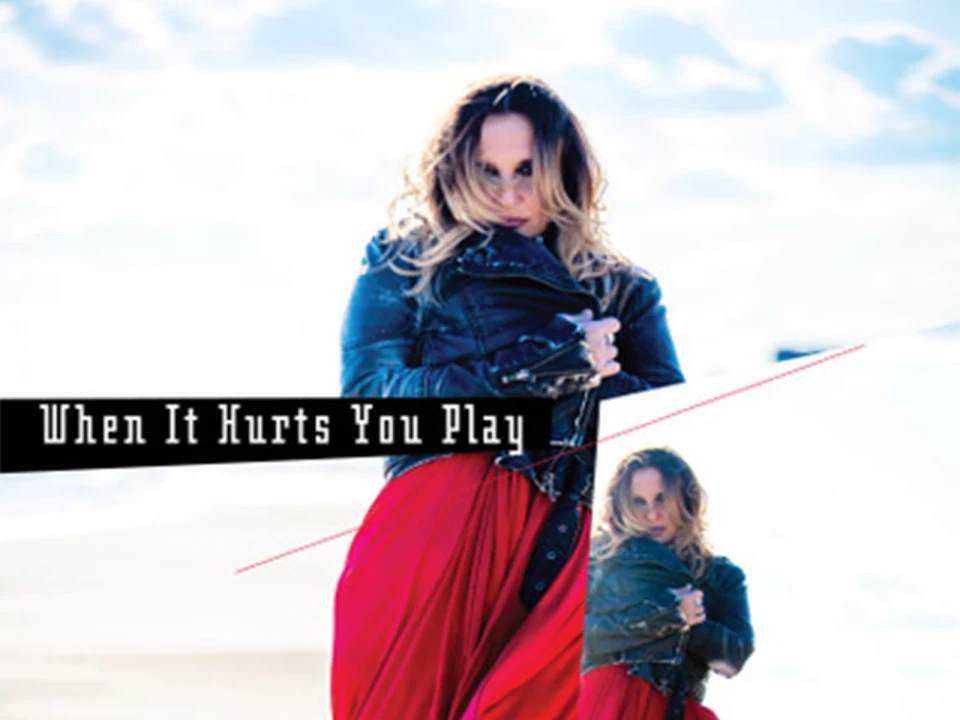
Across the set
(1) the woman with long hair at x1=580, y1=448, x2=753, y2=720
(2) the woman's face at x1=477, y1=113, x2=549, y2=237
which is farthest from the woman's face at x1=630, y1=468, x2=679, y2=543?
(2) the woman's face at x1=477, y1=113, x2=549, y2=237

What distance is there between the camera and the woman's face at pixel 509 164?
2994 millimetres

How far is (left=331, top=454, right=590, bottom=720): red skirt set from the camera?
2945mm

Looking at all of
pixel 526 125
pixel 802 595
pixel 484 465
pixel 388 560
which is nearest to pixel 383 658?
pixel 388 560

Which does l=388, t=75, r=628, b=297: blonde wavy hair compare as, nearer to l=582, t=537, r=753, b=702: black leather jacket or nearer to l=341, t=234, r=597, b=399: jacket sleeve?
l=341, t=234, r=597, b=399: jacket sleeve

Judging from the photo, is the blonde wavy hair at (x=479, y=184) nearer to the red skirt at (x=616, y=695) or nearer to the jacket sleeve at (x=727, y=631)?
the jacket sleeve at (x=727, y=631)

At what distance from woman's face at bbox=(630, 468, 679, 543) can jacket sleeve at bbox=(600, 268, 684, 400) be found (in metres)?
0.17

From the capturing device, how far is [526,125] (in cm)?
300

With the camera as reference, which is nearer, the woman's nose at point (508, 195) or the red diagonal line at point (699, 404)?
the red diagonal line at point (699, 404)

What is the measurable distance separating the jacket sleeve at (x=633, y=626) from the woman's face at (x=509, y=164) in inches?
29.6

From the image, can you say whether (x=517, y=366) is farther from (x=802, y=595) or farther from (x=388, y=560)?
(x=802, y=595)

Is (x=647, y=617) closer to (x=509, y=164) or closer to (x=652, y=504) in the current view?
(x=652, y=504)

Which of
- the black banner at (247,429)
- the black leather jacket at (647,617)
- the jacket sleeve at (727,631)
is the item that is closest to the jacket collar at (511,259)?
the black banner at (247,429)

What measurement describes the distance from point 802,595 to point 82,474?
1417 millimetres

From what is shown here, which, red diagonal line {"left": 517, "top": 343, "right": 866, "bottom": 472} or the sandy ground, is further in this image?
the sandy ground
